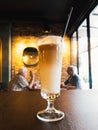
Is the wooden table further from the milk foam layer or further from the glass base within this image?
the milk foam layer

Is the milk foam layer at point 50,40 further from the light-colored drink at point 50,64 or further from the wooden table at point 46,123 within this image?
the wooden table at point 46,123

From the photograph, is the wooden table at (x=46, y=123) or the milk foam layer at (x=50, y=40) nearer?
the wooden table at (x=46, y=123)

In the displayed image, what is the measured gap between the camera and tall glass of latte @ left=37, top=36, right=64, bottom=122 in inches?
27.6

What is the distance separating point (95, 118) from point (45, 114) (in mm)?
176

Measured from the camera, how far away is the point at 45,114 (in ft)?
2.19

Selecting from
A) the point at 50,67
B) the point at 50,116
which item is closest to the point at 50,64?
the point at 50,67

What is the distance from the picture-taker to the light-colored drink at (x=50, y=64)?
70cm

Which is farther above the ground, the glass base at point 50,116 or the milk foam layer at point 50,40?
the milk foam layer at point 50,40

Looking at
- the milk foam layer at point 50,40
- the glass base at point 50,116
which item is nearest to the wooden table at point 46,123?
the glass base at point 50,116

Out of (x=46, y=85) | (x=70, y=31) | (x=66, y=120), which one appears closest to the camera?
(x=66, y=120)

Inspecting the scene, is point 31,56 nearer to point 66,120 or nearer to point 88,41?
point 88,41

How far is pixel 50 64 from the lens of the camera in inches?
28.1

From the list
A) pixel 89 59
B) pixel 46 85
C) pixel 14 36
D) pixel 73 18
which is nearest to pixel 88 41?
pixel 89 59

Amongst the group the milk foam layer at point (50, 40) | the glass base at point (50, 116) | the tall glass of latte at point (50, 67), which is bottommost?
the glass base at point (50, 116)
